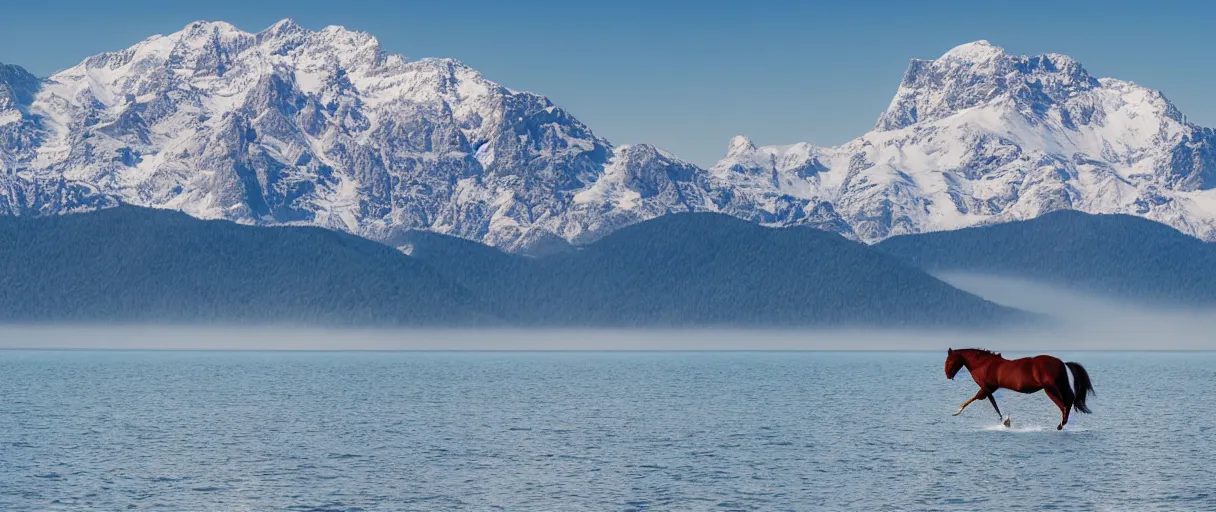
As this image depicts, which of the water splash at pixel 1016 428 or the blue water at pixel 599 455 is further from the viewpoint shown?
the water splash at pixel 1016 428

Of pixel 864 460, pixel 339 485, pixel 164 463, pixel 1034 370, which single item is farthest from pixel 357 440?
pixel 1034 370

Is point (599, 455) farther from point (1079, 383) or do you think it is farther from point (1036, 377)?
point (1079, 383)

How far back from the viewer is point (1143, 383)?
164m

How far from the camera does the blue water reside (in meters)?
56.1

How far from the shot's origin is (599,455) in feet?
231

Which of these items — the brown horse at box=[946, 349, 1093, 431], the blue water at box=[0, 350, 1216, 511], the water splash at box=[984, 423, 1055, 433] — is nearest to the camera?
the blue water at box=[0, 350, 1216, 511]

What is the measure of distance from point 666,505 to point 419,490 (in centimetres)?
976

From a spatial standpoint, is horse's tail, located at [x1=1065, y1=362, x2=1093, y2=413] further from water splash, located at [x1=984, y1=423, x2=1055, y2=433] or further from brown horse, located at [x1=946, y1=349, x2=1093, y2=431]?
water splash, located at [x1=984, y1=423, x2=1055, y2=433]

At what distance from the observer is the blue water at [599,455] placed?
56.1m

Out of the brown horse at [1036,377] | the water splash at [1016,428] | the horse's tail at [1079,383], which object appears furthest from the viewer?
the water splash at [1016,428]

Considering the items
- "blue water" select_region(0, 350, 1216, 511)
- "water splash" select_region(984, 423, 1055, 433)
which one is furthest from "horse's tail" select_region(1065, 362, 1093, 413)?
"water splash" select_region(984, 423, 1055, 433)

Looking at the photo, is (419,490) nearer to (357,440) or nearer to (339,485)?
(339,485)

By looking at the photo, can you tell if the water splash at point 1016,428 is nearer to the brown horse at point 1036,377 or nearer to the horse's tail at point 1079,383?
the brown horse at point 1036,377

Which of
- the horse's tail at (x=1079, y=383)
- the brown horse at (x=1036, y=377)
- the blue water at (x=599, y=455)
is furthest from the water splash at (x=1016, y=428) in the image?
the horse's tail at (x=1079, y=383)
